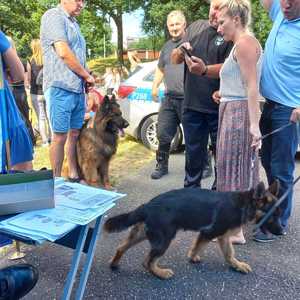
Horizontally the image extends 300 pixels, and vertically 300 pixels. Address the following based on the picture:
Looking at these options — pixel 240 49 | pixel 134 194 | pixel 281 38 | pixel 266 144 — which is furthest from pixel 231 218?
pixel 134 194

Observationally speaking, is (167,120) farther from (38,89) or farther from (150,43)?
(150,43)

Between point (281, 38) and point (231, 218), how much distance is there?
1530mm

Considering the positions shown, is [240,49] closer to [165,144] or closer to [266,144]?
[266,144]

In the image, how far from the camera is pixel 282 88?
11.3 ft

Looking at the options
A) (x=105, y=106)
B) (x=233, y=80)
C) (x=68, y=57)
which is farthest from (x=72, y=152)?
(x=233, y=80)

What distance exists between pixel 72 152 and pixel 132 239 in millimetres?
2336

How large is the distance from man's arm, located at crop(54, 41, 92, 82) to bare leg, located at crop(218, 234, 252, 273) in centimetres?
241

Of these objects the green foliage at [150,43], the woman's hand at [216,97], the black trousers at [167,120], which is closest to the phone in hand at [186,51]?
the woman's hand at [216,97]

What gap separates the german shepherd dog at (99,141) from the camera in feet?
17.1

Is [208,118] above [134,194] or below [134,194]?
above

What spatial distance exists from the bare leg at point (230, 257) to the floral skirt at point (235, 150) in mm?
470

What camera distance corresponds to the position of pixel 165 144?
19.6ft

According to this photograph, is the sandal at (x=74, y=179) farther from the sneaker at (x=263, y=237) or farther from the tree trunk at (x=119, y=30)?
the tree trunk at (x=119, y=30)

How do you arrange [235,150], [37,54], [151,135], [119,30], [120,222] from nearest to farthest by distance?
[120,222] → [235,150] → [151,135] → [37,54] → [119,30]
